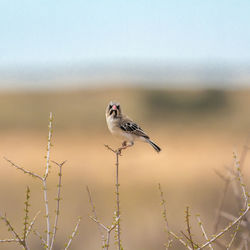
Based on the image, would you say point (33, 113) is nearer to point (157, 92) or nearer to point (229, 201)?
point (157, 92)

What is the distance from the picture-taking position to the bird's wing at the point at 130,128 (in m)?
7.32

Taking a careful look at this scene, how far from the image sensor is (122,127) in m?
7.31

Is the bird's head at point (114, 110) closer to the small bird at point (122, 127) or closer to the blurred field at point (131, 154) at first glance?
the small bird at point (122, 127)

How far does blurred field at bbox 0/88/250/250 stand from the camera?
19.0 m

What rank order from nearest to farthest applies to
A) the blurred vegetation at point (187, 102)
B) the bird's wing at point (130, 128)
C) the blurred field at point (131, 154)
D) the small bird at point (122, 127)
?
the small bird at point (122, 127)
the bird's wing at point (130, 128)
the blurred field at point (131, 154)
the blurred vegetation at point (187, 102)

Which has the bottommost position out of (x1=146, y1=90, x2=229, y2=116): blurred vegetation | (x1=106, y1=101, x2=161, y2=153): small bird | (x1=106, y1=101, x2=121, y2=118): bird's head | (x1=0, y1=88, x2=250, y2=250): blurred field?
(x1=106, y1=101, x2=161, y2=153): small bird

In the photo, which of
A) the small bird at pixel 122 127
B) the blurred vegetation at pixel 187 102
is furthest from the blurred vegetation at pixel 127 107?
the small bird at pixel 122 127

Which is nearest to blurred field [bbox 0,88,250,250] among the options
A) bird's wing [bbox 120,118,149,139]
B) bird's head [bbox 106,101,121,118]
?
bird's wing [bbox 120,118,149,139]

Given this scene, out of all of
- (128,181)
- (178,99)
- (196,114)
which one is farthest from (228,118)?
(128,181)

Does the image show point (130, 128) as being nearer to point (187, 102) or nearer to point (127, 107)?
point (127, 107)

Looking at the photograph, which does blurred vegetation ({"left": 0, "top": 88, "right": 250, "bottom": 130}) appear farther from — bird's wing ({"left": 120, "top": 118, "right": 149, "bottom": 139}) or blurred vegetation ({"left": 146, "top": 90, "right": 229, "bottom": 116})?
bird's wing ({"left": 120, "top": 118, "right": 149, "bottom": 139})

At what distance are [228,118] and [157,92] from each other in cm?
1048

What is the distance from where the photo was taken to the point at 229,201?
58.4ft

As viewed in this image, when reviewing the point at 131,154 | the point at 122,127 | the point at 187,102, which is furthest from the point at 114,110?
the point at 187,102
